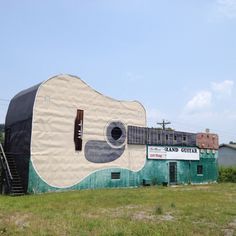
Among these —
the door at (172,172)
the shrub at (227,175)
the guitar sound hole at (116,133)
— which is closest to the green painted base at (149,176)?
the door at (172,172)

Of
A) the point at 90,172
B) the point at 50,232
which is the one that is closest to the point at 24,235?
the point at 50,232

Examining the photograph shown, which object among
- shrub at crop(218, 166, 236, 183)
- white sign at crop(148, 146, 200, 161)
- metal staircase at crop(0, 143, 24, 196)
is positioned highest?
white sign at crop(148, 146, 200, 161)

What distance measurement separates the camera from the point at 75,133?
28.1 metres

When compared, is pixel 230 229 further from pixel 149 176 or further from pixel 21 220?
pixel 149 176

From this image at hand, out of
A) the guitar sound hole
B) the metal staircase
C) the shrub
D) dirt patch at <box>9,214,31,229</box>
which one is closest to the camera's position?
dirt patch at <box>9,214,31,229</box>

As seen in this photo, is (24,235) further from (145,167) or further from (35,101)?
(145,167)

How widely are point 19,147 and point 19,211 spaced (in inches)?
453

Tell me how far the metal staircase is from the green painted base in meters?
0.88

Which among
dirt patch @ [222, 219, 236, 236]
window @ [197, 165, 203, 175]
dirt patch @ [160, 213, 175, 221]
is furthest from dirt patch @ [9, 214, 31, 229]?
window @ [197, 165, 203, 175]

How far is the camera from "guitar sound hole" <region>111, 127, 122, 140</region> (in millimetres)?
31041

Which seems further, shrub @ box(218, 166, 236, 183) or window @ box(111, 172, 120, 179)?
shrub @ box(218, 166, 236, 183)

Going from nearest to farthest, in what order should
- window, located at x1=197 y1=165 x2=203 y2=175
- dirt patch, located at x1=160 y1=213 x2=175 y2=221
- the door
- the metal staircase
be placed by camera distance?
dirt patch, located at x1=160 y1=213 x2=175 y2=221
the metal staircase
the door
window, located at x1=197 y1=165 x2=203 y2=175

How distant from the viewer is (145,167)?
33250 mm

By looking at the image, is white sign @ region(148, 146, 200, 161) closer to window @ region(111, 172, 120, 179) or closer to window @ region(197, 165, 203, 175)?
window @ region(197, 165, 203, 175)
